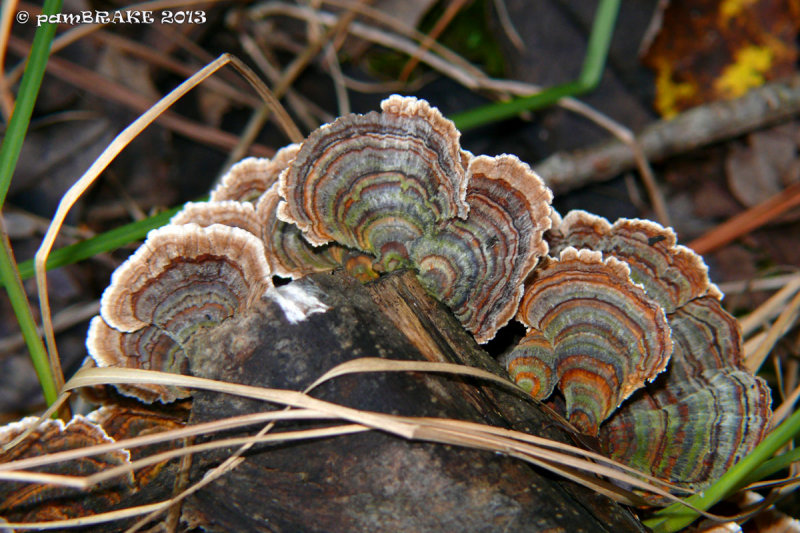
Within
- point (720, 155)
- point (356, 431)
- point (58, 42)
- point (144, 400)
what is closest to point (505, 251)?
point (356, 431)

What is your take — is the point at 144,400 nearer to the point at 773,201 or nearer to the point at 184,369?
the point at 184,369

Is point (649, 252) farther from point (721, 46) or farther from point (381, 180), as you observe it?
point (721, 46)

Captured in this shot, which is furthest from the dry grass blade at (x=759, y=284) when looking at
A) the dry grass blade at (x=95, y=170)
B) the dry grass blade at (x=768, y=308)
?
the dry grass blade at (x=95, y=170)

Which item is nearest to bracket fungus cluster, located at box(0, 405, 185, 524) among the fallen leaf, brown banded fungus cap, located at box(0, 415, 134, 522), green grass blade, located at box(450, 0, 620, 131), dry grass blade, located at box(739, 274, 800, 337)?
brown banded fungus cap, located at box(0, 415, 134, 522)

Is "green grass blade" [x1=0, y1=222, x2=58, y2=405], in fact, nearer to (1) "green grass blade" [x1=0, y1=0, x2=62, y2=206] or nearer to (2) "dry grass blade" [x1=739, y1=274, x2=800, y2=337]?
(1) "green grass blade" [x1=0, y1=0, x2=62, y2=206]

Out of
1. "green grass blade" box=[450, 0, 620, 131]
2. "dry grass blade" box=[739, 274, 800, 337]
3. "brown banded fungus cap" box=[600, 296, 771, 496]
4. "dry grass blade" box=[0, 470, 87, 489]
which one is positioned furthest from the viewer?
"green grass blade" box=[450, 0, 620, 131]
